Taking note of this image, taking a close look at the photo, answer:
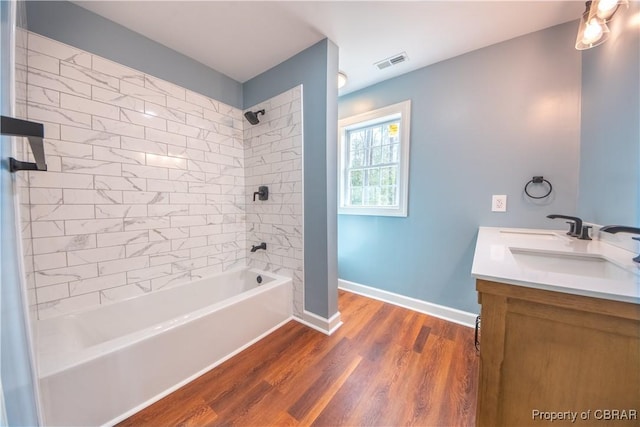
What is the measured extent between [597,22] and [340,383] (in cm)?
243

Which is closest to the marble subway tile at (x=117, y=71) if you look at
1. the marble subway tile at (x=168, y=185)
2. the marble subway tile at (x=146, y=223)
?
the marble subway tile at (x=168, y=185)

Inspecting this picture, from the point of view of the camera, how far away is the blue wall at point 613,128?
0.99 metres

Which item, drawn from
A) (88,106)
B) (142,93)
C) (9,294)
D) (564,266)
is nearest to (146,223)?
(88,106)

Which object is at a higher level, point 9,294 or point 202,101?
point 202,101

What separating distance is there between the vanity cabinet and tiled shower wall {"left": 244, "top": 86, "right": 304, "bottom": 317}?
145cm

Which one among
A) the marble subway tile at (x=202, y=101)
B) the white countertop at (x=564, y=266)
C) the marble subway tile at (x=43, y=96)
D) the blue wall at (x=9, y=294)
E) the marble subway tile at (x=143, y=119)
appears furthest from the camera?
the marble subway tile at (x=202, y=101)

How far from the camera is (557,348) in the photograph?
68cm

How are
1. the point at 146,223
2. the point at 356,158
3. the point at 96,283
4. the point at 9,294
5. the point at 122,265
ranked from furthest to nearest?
the point at 356,158 → the point at 146,223 → the point at 122,265 → the point at 96,283 → the point at 9,294

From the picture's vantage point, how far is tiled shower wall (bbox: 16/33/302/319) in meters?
1.32

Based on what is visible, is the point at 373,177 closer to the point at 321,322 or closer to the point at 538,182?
the point at 538,182

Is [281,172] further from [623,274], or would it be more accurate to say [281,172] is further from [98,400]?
[623,274]

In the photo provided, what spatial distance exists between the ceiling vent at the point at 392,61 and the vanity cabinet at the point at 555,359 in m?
1.98

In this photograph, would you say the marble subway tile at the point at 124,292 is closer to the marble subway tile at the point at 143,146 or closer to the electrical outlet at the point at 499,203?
the marble subway tile at the point at 143,146

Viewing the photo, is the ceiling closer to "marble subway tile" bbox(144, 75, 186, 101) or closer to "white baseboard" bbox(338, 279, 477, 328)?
"marble subway tile" bbox(144, 75, 186, 101)
